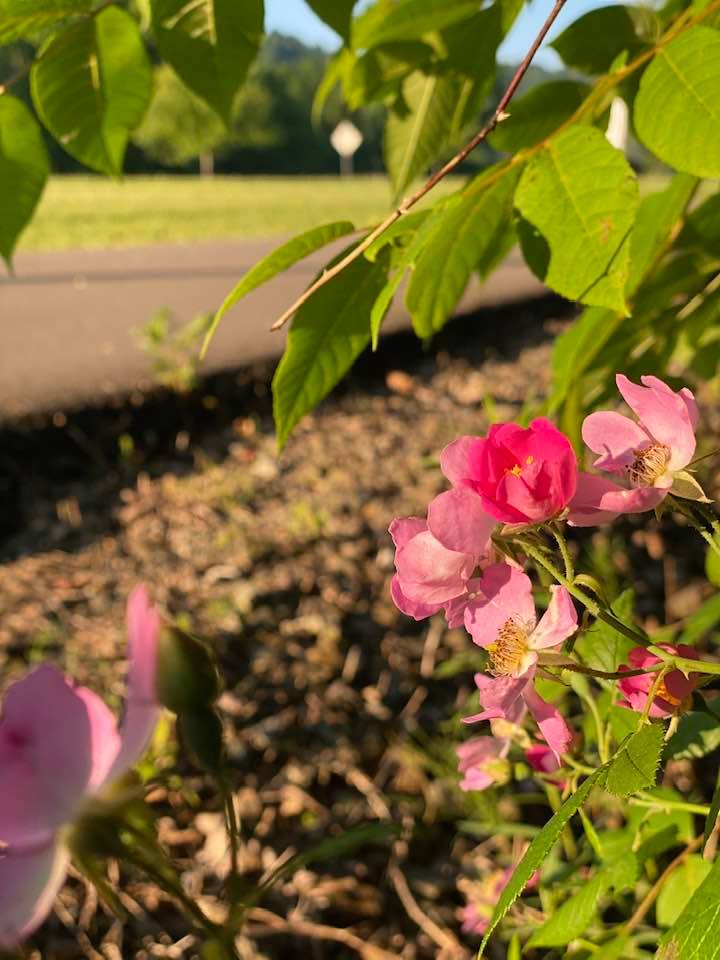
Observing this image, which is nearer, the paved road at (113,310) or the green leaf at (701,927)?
the green leaf at (701,927)

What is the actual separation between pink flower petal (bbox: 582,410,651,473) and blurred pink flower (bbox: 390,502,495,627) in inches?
3.8

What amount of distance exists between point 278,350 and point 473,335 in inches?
36.8

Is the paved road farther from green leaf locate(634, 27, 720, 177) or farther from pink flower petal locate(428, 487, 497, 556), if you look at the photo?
pink flower petal locate(428, 487, 497, 556)

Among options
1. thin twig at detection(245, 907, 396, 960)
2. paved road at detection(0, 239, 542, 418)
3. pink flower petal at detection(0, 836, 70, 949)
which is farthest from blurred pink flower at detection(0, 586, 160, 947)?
paved road at detection(0, 239, 542, 418)

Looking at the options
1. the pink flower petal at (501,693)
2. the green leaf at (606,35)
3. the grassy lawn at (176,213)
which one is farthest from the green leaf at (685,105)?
the grassy lawn at (176,213)

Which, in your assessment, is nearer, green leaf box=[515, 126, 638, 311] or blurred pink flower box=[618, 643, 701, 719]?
blurred pink flower box=[618, 643, 701, 719]

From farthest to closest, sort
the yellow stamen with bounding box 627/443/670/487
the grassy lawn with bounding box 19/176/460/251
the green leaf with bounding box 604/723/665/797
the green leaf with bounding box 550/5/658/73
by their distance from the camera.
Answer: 1. the grassy lawn with bounding box 19/176/460/251
2. the green leaf with bounding box 550/5/658/73
3. the yellow stamen with bounding box 627/443/670/487
4. the green leaf with bounding box 604/723/665/797

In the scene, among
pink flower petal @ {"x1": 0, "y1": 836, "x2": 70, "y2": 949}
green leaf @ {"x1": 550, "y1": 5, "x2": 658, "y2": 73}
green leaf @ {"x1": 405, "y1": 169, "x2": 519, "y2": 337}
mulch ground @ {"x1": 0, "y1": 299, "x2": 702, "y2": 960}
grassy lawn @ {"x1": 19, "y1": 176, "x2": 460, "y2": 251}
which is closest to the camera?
pink flower petal @ {"x1": 0, "y1": 836, "x2": 70, "y2": 949}

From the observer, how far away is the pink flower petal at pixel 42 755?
1.12 ft

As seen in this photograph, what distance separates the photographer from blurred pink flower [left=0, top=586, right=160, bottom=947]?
0.33m

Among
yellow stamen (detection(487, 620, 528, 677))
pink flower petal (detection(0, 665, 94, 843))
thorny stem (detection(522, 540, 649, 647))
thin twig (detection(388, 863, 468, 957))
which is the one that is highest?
pink flower petal (detection(0, 665, 94, 843))

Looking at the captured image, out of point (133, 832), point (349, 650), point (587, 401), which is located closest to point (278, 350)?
point (349, 650)

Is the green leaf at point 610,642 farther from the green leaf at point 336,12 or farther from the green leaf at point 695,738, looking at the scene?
the green leaf at point 336,12

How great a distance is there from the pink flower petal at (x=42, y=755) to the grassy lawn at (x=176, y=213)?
202 inches
